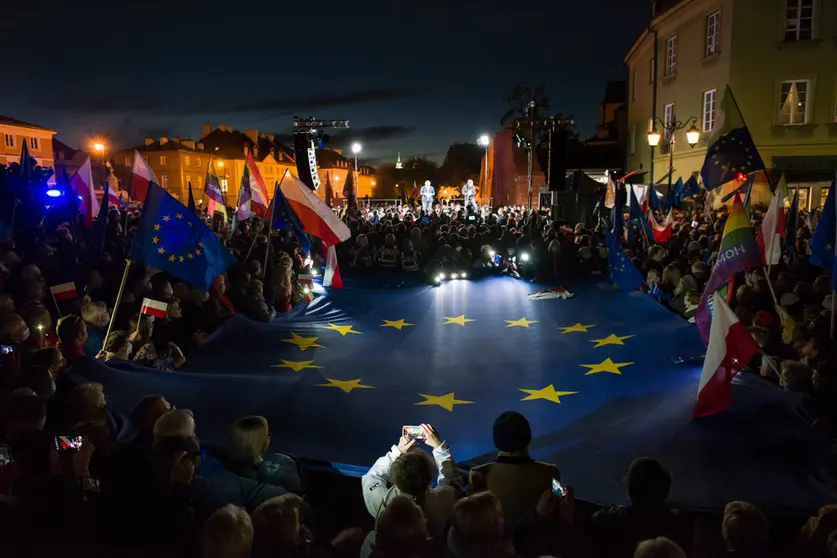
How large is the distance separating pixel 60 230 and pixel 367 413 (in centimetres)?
988

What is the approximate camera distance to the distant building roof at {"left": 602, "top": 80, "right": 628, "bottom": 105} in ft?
185

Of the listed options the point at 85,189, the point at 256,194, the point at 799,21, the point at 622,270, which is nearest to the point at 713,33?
the point at 799,21

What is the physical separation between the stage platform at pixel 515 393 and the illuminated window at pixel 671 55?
27.5m

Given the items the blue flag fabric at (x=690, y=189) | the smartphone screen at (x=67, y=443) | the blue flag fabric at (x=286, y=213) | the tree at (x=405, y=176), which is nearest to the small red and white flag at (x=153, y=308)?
the blue flag fabric at (x=286, y=213)

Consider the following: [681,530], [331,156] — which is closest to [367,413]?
[681,530]

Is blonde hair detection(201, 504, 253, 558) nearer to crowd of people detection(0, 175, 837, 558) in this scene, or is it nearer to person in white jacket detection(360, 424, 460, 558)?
crowd of people detection(0, 175, 837, 558)

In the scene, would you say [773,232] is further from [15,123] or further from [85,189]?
[15,123]

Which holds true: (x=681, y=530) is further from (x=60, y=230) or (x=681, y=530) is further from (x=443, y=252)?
(x=60, y=230)

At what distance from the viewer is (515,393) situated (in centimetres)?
659

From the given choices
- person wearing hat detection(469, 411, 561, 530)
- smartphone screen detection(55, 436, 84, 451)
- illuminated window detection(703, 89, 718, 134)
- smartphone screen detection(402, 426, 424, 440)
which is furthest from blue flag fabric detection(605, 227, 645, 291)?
illuminated window detection(703, 89, 718, 134)

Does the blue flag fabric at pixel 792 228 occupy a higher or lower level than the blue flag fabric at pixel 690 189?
lower

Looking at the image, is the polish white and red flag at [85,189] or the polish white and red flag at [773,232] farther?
the polish white and red flag at [85,189]

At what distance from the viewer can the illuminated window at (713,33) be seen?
2835cm

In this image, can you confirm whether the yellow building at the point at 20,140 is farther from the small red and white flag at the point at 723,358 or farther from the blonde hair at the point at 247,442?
the small red and white flag at the point at 723,358
